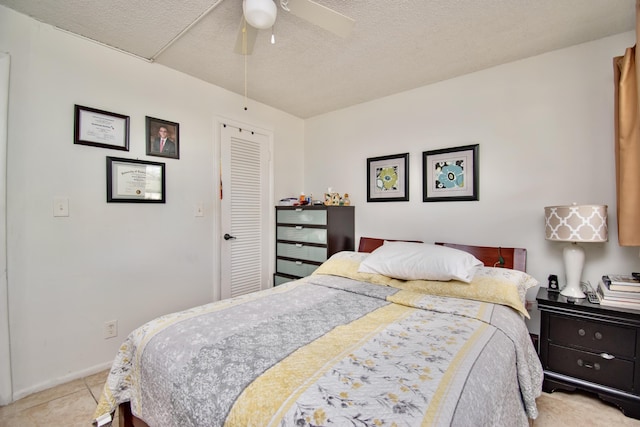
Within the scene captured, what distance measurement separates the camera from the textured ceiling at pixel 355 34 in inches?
68.5

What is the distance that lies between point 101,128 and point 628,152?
3.55 m

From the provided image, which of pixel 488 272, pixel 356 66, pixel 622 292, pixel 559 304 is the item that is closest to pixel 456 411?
pixel 488 272

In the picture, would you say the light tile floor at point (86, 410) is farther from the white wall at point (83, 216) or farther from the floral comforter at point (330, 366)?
the floral comforter at point (330, 366)

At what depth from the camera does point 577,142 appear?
2.10 meters

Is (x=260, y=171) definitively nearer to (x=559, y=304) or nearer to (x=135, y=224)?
(x=135, y=224)

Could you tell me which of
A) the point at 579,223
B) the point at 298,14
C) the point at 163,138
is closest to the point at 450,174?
the point at 579,223

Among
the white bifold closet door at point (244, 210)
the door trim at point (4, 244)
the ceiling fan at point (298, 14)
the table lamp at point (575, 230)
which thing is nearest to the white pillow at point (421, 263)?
the table lamp at point (575, 230)

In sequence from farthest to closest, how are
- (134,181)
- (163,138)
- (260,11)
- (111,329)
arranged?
(163,138), (134,181), (111,329), (260,11)

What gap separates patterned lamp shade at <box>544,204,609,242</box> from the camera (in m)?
1.78

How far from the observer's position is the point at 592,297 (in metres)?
1.86

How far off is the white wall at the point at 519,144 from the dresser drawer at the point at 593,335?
1.42 feet

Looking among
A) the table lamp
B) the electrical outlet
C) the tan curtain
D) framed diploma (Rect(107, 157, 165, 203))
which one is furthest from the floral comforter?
framed diploma (Rect(107, 157, 165, 203))

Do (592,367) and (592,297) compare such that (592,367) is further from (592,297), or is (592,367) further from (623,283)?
(623,283)

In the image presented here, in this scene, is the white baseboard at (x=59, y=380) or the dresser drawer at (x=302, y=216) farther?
the dresser drawer at (x=302, y=216)
